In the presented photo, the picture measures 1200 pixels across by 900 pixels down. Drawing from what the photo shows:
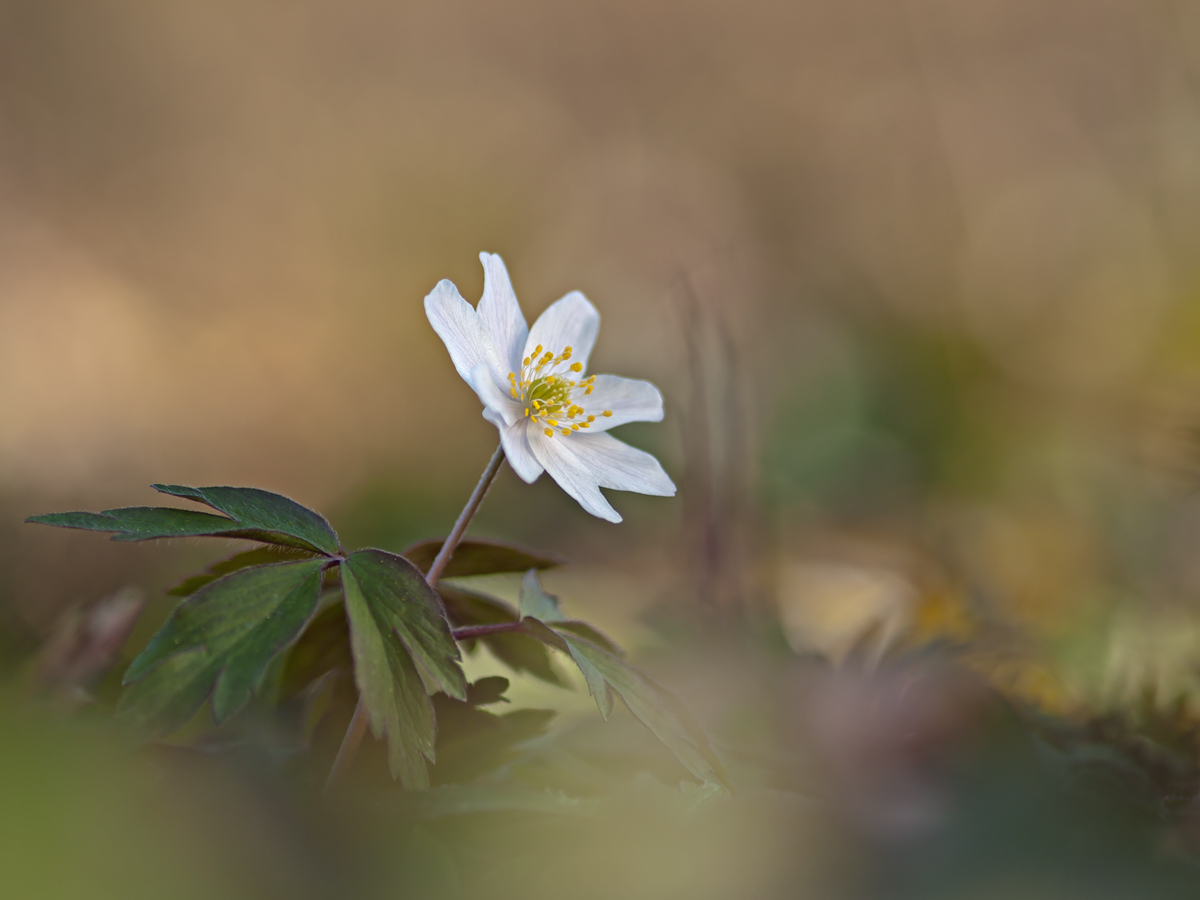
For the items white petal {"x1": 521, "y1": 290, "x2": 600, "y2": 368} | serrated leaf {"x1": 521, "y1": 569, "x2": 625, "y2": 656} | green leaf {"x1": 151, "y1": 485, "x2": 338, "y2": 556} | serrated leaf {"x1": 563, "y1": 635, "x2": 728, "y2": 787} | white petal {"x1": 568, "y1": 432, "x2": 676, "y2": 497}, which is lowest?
serrated leaf {"x1": 563, "y1": 635, "x2": 728, "y2": 787}

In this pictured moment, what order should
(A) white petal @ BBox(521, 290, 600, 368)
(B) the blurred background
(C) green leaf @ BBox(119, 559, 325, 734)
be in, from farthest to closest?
(A) white petal @ BBox(521, 290, 600, 368) < (B) the blurred background < (C) green leaf @ BBox(119, 559, 325, 734)

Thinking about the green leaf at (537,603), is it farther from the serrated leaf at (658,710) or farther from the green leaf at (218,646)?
the green leaf at (218,646)

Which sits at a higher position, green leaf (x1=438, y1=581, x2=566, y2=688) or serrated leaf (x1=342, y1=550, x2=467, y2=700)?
serrated leaf (x1=342, y1=550, x2=467, y2=700)

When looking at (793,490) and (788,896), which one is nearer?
(788,896)

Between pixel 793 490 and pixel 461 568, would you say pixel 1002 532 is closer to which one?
pixel 793 490

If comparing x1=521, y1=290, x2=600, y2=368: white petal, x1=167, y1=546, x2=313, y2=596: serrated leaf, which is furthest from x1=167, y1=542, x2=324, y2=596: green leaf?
x1=521, y1=290, x2=600, y2=368: white petal

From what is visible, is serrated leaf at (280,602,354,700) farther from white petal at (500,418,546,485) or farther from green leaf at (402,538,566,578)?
white petal at (500,418,546,485)

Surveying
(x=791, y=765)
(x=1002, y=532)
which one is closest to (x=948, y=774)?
(x=791, y=765)
